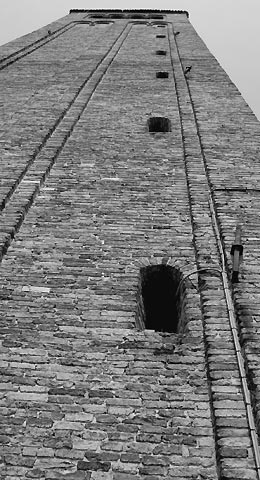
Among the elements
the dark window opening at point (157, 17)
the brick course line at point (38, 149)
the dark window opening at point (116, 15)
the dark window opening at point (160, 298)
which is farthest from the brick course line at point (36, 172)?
the dark window opening at point (116, 15)

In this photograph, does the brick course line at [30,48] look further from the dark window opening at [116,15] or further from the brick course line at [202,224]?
the brick course line at [202,224]

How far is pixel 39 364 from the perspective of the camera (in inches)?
157

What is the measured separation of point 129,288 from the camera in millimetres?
4816

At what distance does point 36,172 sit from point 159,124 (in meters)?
2.95

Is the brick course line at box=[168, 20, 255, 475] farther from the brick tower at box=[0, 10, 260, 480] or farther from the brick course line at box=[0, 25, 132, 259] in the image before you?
the brick course line at box=[0, 25, 132, 259]

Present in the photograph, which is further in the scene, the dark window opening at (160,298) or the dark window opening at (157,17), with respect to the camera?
the dark window opening at (157,17)

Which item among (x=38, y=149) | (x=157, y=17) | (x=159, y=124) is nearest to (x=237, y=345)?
(x=38, y=149)

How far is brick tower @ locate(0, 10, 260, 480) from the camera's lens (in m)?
3.45

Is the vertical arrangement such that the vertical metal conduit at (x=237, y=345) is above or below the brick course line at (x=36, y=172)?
below

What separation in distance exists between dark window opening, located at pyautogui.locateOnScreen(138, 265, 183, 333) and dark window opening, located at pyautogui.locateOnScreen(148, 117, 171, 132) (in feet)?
13.0

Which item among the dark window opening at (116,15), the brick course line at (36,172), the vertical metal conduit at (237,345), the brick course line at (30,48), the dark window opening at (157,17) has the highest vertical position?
the dark window opening at (116,15)

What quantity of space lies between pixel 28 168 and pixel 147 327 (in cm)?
268

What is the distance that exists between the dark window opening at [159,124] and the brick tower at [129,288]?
0.03 meters

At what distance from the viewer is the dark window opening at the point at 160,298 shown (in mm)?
5062
